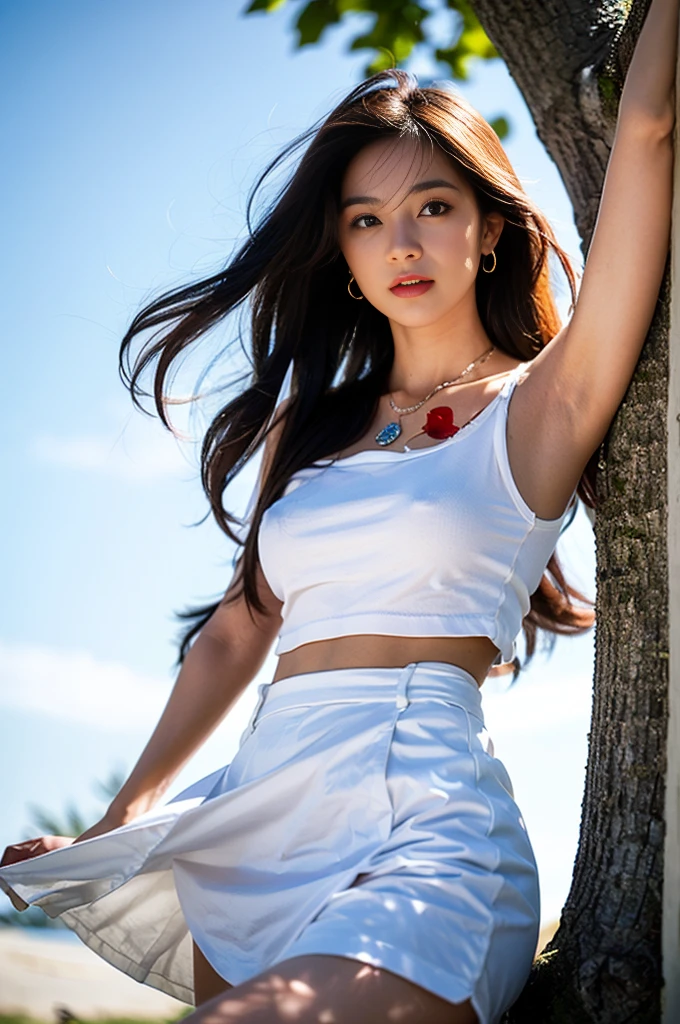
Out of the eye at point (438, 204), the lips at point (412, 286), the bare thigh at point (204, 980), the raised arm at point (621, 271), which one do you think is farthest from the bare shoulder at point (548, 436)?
the bare thigh at point (204, 980)

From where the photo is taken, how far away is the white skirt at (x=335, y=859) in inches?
70.1

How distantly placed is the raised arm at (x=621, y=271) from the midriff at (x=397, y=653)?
377 mm

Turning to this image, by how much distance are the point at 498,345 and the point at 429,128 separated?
54 cm

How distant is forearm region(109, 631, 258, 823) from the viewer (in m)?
→ 2.72

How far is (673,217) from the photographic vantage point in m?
1.90

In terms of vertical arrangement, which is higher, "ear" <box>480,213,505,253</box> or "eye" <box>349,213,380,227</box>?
"eye" <box>349,213,380,227</box>

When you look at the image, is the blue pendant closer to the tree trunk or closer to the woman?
the woman

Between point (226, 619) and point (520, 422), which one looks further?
point (226, 619)

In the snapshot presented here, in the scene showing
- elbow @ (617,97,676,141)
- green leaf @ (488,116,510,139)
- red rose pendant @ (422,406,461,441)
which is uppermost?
green leaf @ (488,116,510,139)

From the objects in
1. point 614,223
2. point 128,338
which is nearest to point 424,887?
point 614,223

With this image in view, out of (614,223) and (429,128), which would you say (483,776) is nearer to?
(614,223)

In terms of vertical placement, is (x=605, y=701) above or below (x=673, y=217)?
below

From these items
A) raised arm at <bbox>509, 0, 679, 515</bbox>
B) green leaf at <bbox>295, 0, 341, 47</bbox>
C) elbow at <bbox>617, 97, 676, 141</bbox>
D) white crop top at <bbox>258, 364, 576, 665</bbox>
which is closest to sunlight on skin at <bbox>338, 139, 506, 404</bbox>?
white crop top at <bbox>258, 364, 576, 665</bbox>

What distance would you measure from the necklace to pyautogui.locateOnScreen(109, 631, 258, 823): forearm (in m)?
0.69
